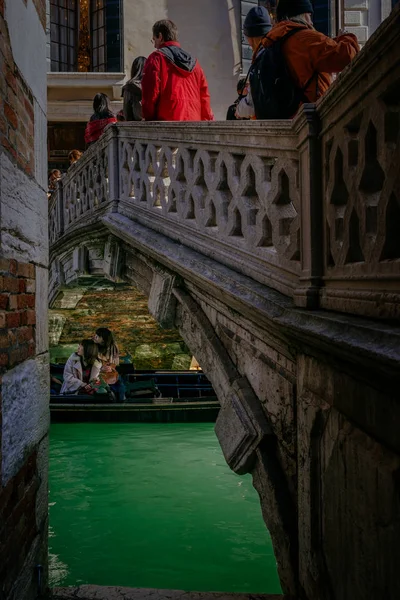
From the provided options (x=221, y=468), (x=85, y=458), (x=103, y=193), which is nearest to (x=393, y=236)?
(x=103, y=193)

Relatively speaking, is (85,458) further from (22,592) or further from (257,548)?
(22,592)

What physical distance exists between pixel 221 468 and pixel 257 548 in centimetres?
256

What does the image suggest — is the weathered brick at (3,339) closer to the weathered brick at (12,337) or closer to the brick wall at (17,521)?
the weathered brick at (12,337)

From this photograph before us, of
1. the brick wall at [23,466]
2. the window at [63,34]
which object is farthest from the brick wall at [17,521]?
the window at [63,34]

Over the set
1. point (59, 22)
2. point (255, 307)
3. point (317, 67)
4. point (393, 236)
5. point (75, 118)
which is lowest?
point (255, 307)

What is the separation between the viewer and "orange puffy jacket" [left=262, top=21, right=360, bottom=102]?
2.82 meters

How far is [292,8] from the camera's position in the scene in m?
3.02

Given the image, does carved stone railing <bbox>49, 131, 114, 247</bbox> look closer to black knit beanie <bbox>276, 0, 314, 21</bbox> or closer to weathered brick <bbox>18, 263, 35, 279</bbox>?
weathered brick <bbox>18, 263, 35, 279</bbox>

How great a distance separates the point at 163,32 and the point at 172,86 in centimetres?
38

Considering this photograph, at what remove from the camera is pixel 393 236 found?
1.73 m

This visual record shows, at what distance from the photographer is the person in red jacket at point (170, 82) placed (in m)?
4.77

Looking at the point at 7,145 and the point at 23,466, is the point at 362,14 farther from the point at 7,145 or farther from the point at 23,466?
the point at 23,466

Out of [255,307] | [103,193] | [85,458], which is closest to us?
[255,307]

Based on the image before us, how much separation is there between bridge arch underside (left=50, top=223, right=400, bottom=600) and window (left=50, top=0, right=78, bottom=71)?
10.8 meters
